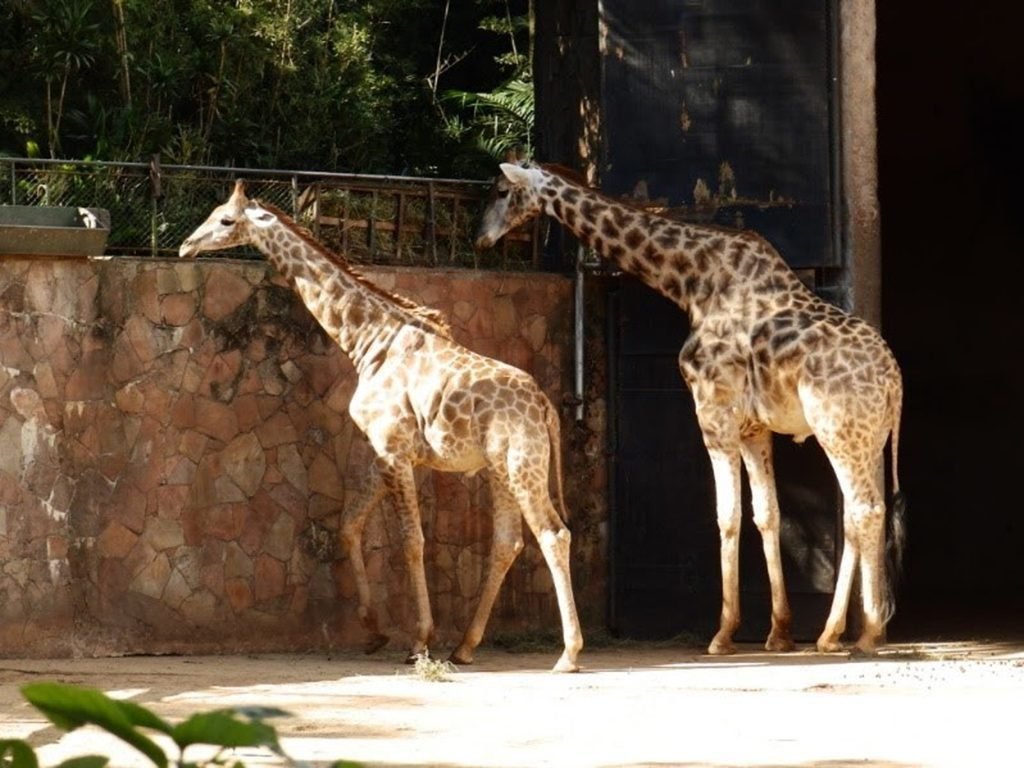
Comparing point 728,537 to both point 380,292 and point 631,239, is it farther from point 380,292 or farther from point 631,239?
point 380,292

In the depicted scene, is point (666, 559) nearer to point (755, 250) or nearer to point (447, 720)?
point (755, 250)

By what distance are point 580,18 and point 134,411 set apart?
4059 millimetres

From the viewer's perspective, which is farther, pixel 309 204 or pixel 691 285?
pixel 309 204

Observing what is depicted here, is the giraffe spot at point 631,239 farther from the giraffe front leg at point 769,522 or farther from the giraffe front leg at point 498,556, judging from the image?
the giraffe front leg at point 498,556

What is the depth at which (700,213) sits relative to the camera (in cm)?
1134

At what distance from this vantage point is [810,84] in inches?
442

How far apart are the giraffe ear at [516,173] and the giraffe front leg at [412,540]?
6.68 ft

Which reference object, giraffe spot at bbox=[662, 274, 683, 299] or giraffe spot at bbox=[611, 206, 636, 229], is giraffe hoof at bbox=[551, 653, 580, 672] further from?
giraffe spot at bbox=[611, 206, 636, 229]

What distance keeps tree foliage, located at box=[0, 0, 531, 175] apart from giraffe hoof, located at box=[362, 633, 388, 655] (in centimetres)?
386

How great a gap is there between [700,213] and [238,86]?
14.6 ft

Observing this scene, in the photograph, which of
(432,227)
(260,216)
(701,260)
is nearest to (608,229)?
(701,260)

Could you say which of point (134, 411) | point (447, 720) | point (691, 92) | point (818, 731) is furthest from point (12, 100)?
point (818, 731)

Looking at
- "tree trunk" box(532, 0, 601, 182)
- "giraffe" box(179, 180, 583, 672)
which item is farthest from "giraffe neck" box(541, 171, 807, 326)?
"giraffe" box(179, 180, 583, 672)

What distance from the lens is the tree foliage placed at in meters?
Result: 12.9
